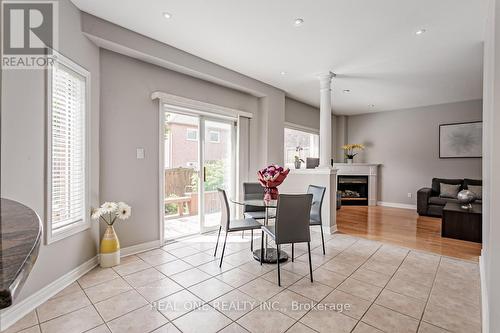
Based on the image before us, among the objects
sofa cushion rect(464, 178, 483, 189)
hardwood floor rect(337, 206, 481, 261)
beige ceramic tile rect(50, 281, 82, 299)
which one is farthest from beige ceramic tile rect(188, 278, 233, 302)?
sofa cushion rect(464, 178, 483, 189)

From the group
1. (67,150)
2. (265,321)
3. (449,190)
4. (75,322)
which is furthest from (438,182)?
(67,150)

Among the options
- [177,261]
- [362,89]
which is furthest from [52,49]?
[362,89]

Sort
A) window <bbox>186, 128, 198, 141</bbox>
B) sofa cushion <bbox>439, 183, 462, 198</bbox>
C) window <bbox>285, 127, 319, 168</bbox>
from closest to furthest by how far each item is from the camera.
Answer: window <bbox>186, 128, 198, 141</bbox>, sofa cushion <bbox>439, 183, 462, 198</bbox>, window <bbox>285, 127, 319, 168</bbox>

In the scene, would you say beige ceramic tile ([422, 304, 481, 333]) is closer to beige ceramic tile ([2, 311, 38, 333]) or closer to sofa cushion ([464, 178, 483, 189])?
beige ceramic tile ([2, 311, 38, 333])

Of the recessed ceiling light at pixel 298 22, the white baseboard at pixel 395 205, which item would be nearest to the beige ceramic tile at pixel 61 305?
the recessed ceiling light at pixel 298 22

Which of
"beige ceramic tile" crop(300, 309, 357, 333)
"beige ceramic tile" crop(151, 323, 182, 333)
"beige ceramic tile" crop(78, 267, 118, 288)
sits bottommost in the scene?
"beige ceramic tile" crop(151, 323, 182, 333)

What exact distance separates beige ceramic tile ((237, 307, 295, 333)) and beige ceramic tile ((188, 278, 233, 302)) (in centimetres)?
40

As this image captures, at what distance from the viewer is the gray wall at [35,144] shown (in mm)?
Result: 1812

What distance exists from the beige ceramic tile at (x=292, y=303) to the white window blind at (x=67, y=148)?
2.12 meters

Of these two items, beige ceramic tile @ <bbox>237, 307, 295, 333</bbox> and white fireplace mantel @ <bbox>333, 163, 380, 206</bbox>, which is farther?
white fireplace mantel @ <bbox>333, 163, 380, 206</bbox>

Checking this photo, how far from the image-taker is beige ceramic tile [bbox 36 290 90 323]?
75.6 inches

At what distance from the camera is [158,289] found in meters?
2.31

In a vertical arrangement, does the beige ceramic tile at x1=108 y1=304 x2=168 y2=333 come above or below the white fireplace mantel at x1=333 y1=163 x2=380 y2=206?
below

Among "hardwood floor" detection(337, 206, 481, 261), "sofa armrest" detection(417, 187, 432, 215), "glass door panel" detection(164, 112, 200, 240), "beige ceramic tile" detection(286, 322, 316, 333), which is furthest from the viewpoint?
"sofa armrest" detection(417, 187, 432, 215)
